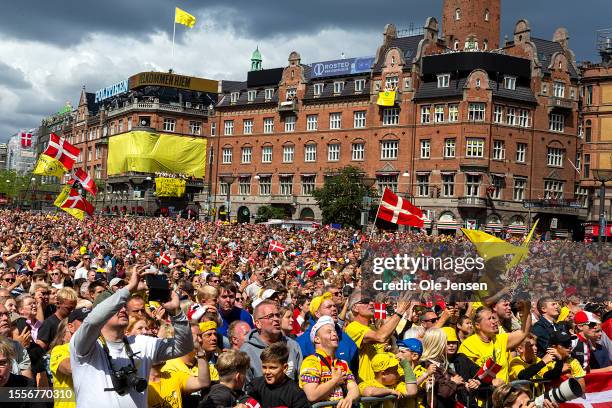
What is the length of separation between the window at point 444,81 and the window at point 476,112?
3.15 metres

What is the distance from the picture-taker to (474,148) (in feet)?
203

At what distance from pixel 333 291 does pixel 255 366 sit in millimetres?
4541

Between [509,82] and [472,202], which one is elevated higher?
[509,82]

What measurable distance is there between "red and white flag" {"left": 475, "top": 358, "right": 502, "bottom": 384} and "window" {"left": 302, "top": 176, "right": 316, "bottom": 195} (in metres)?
63.1

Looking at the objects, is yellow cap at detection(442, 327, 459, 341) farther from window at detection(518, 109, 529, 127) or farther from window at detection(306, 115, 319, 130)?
window at detection(306, 115, 319, 130)

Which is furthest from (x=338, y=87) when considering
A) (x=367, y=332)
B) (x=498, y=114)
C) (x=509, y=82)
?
(x=367, y=332)

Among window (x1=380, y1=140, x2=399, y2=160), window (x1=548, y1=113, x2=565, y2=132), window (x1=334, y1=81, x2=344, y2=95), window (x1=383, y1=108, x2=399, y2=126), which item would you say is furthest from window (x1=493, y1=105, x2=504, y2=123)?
window (x1=334, y1=81, x2=344, y2=95)

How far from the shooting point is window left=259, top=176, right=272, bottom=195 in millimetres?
75375

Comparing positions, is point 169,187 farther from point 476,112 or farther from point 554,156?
point 554,156

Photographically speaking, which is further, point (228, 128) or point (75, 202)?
point (228, 128)

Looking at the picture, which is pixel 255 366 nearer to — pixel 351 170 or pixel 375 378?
pixel 375 378

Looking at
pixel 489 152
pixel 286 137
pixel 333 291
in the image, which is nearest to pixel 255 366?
pixel 333 291

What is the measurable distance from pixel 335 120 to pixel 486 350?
62.8 m

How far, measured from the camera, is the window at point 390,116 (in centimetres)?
6594
